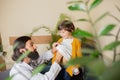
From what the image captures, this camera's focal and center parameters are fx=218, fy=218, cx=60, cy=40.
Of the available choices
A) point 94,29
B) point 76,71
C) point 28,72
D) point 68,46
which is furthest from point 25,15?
point 94,29

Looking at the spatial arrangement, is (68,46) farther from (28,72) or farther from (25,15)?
(25,15)

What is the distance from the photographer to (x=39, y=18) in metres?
3.77

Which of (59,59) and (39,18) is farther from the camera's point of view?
(39,18)

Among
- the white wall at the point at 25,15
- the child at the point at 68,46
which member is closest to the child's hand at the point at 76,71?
the child at the point at 68,46

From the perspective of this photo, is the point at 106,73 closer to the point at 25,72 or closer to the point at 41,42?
the point at 25,72

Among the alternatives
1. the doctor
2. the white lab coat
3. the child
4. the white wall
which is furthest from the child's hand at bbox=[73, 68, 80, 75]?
the white wall

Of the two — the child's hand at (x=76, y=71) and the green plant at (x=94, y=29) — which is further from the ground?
the green plant at (x=94, y=29)

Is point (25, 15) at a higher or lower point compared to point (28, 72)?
higher

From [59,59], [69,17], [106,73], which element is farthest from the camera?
[69,17]

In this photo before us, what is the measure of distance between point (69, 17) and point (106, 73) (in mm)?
2825

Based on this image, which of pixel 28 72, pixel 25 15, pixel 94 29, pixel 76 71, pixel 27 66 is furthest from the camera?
pixel 25 15

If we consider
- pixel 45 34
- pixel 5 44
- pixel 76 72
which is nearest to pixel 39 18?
pixel 45 34

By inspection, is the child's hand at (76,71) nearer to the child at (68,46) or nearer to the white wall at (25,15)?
the child at (68,46)

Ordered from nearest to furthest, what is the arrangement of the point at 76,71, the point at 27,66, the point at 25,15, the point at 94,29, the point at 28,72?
the point at 94,29 < the point at 28,72 < the point at 27,66 < the point at 76,71 < the point at 25,15
